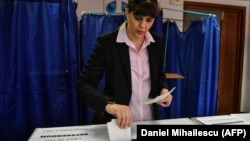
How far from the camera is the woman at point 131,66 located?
1.02m

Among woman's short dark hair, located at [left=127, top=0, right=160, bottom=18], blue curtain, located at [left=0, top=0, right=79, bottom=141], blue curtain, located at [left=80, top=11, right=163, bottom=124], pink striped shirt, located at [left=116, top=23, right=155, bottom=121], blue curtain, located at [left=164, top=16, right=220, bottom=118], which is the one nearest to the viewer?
woman's short dark hair, located at [left=127, top=0, right=160, bottom=18]

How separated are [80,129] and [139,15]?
534mm

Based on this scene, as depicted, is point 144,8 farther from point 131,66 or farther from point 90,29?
point 90,29

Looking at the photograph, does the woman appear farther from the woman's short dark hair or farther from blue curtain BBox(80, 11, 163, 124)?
blue curtain BBox(80, 11, 163, 124)

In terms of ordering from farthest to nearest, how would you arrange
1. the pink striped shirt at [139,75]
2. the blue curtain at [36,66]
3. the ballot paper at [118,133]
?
the blue curtain at [36,66] → the pink striped shirt at [139,75] → the ballot paper at [118,133]

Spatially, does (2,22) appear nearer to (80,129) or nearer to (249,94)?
(80,129)

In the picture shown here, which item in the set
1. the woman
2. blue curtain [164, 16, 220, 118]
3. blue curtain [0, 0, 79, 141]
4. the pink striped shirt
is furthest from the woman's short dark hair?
blue curtain [164, 16, 220, 118]

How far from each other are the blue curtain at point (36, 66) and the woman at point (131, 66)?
849 mm

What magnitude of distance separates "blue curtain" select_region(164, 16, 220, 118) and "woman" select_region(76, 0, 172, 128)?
4.33 feet

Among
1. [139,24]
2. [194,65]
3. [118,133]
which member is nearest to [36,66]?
[139,24]

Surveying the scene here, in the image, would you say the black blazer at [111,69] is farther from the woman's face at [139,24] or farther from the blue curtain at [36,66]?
the blue curtain at [36,66]

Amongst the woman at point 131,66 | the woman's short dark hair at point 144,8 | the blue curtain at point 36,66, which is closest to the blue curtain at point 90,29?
the blue curtain at point 36,66

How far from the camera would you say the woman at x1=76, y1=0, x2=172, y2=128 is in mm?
1020

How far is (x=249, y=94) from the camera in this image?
3.84 meters
